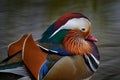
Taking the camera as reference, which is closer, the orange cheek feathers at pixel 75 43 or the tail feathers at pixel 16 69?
the tail feathers at pixel 16 69

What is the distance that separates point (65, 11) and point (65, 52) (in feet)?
11.2

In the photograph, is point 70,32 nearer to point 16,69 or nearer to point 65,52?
point 65,52

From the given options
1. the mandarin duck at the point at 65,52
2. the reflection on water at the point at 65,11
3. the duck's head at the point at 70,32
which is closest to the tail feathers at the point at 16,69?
the mandarin duck at the point at 65,52

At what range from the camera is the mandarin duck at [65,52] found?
220 cm

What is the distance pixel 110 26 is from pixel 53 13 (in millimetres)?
1155

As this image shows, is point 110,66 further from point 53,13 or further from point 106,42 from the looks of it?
point 53,13

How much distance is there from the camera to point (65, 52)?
225cm

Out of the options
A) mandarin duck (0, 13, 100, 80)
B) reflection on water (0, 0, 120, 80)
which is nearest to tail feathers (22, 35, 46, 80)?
mandarin duck (0, 13, 100, 80)

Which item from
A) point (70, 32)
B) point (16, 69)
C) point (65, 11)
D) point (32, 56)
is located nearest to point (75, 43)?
point (70, 32)

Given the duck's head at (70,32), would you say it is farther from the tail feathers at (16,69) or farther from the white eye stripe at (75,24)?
the tail feathers at (16,69)

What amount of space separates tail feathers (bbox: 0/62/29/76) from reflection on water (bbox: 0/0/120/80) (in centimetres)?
108

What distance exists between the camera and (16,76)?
2139 mm

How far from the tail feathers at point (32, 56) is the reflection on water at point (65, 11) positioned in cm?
104

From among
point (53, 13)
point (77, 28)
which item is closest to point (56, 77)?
point (77, 28)
